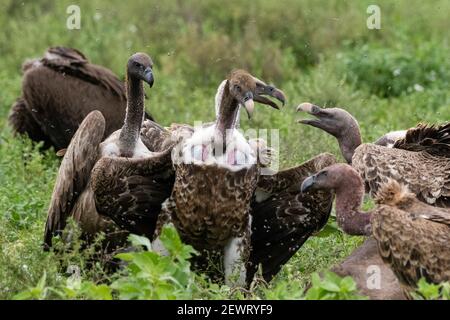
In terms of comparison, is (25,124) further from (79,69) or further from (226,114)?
(226,114)

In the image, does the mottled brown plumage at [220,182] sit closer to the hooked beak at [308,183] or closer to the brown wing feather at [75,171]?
the hooked beak at [308,183]

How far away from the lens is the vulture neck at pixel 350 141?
7.95 meters

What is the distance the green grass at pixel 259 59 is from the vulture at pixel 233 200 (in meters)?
0.28

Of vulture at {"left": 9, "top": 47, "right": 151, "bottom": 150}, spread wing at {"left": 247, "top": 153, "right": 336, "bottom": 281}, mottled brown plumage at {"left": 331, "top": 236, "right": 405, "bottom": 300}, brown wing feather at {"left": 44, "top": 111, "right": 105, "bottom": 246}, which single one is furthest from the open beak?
vulture at {"left": 9, "top": 47, "right": 151, "bottom": 150}

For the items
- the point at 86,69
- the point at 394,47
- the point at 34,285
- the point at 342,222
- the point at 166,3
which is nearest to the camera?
the point at 34,285

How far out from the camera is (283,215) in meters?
6.83

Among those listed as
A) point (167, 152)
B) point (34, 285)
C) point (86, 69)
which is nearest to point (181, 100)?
point (86, 69)

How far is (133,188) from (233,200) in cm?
56

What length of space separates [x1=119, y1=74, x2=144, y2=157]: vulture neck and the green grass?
74 centimetres

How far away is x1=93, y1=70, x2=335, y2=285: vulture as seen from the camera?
645 cm

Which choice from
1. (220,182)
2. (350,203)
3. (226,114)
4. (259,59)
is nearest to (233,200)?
(220,182)

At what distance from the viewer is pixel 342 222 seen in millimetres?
6145
